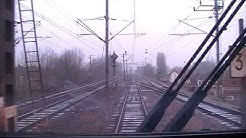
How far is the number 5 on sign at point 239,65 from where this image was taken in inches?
122

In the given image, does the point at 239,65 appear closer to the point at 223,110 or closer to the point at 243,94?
the point at 243,94

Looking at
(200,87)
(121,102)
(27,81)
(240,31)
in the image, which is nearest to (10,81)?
(27,81)

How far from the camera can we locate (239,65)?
10.3ft

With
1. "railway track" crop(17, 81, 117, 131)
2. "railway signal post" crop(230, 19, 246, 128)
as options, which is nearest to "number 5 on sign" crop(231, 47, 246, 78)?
"railway signal post" crop(230, 19, 246, 128)

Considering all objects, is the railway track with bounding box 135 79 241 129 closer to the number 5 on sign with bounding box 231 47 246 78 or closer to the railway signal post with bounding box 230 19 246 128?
the railway signal post with bounding box 230 19 246 128

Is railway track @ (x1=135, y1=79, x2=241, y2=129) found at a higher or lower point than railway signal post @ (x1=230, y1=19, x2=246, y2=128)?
lower

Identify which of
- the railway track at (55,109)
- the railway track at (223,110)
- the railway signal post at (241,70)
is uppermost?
the railway signal post at (241,70)

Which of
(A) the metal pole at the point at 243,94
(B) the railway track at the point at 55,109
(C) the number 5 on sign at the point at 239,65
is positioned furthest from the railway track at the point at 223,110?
(B) the railway track at the point at 55,109

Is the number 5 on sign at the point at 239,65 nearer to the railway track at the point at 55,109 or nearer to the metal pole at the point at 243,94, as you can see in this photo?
the metal pole at the point at 243,94

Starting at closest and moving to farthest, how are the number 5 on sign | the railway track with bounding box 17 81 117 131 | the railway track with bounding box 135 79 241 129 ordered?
the number 5 on sign
the railway track with bounding box 135 79 241 129
the railway track with bounding box 17 81 117 131

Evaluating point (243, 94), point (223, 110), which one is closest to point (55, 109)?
point (223, 110)

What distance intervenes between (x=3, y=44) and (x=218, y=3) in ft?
6.24

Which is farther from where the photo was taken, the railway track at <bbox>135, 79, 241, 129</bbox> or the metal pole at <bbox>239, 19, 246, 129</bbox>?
the railway track at <bbox>135, 79, 241, 129</bbox>

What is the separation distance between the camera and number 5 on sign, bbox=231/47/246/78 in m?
3.10
